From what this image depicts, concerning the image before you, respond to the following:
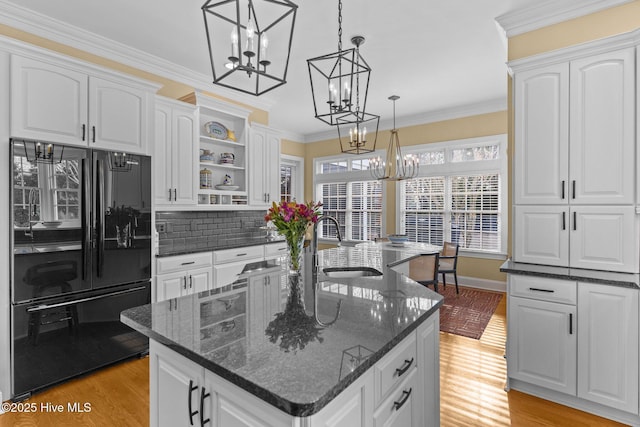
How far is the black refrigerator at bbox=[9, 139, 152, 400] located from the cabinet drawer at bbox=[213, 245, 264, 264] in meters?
0.85

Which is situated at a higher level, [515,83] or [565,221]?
[515,83]

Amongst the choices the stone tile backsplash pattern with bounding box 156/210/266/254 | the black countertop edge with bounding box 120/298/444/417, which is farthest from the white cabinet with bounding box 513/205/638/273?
the stone tile backsplash pattern with bounding box 156/210/266/254

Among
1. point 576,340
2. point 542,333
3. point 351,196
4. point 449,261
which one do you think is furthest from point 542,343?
point 351,196

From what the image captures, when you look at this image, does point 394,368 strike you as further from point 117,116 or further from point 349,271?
point 117,116

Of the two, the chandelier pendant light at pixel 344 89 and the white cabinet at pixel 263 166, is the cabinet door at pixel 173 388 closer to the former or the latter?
the chandelier pendant light at pixel 344 89

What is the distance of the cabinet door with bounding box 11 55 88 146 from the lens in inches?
93.9

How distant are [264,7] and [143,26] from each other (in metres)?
1.24

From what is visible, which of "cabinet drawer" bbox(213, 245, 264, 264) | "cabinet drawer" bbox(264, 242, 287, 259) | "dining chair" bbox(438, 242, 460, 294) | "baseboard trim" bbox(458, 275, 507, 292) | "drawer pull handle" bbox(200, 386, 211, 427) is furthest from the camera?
"baseboard trim" bbox(458, 275, 507, 292)

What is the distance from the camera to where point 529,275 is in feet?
7.95

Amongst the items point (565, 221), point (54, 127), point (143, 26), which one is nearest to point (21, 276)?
point (54, 127)

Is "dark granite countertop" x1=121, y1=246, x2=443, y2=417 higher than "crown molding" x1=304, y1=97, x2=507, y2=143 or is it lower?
lower

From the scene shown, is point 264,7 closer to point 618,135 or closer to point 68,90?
point 68,90

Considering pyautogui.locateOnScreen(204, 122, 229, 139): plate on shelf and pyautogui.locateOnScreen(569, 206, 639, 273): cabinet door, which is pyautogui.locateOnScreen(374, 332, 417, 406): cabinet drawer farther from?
pyautogui.locateOnScreen(204, 122, 229, 139): plate on shelf

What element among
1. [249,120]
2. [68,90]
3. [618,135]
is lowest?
[618,135]
